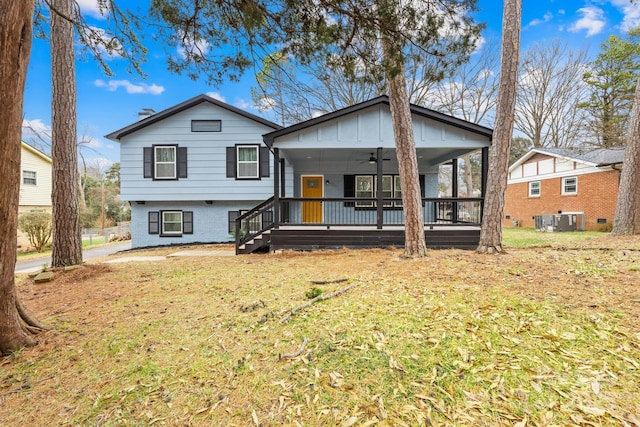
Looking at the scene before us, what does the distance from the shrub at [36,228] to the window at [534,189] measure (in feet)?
91.9

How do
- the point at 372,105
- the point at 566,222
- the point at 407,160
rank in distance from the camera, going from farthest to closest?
the point at 566,222
the point at 372,105
the point at 407,160

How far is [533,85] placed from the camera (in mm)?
20812

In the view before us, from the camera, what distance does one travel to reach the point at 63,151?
5.93 metres

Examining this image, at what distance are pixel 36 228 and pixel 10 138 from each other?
54.8 ft

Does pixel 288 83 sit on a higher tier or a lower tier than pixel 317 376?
higher

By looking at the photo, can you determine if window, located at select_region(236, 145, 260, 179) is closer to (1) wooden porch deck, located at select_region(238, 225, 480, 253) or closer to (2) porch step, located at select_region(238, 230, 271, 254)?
(2) porch step, located at select_region(238, 230, 271, 254)

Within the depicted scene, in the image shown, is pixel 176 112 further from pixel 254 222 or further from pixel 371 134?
pixel 371 134

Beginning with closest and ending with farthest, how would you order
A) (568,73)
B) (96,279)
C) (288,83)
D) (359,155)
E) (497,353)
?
(497,353) < (96,279) < (359,155) < (288,83) < (568,73)

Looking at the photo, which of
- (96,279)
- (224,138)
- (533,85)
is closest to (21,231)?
(224,138)

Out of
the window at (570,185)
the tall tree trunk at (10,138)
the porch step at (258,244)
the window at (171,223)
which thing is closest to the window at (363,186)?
the porch step at (258,244)

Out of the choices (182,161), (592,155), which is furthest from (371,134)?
(592,155)

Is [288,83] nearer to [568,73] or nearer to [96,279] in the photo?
[96,279]

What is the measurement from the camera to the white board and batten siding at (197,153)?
11914 millimetres

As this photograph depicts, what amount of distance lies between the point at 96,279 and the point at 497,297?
6333 mm
